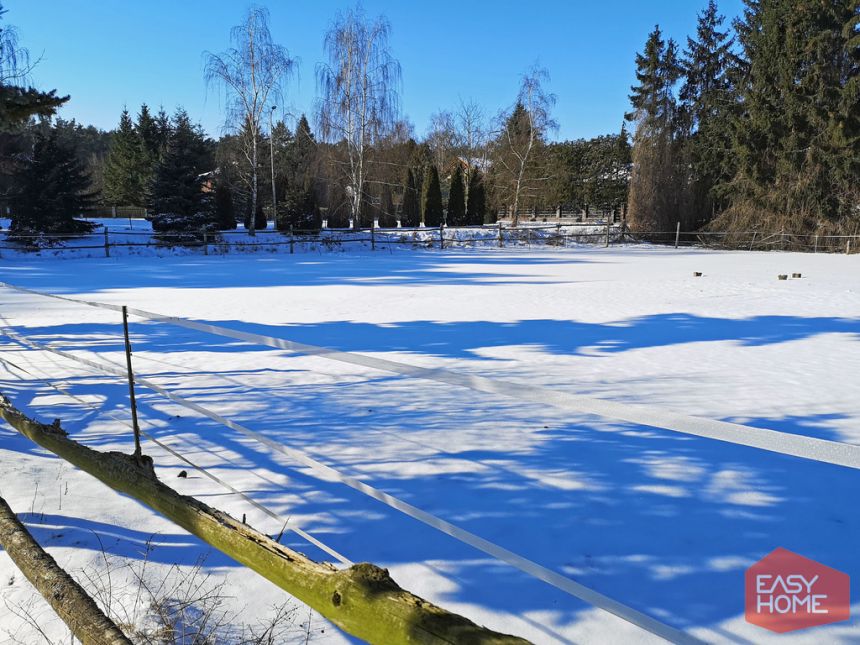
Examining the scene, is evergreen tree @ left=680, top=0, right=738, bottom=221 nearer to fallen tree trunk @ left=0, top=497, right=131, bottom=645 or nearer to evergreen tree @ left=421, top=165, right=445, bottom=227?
evergreen tree @ left=421, top=165, right=445, bottom=227

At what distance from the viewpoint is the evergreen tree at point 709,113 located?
33.4 metres

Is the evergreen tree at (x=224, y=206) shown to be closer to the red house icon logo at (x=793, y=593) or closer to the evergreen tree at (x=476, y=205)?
the evergreen tree at (x=476, y=205)

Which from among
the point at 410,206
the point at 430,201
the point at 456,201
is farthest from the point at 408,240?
the point at 456,201

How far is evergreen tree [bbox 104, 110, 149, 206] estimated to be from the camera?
43.0 meters

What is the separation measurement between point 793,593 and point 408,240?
90.4 feet

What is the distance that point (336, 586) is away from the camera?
4.24ft

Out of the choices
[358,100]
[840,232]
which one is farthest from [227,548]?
[840,232]

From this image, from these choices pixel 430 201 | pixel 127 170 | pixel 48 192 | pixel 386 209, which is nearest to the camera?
pixel 48 192

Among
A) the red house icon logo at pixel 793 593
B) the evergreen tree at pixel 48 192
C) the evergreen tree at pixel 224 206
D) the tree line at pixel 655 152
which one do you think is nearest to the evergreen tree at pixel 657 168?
the tree line at pixel 655 152

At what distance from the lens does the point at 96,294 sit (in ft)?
37.0

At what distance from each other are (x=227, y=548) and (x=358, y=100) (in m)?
28.2

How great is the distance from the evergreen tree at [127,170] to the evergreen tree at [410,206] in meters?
20.0

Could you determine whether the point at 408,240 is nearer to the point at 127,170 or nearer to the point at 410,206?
the point at 410,206

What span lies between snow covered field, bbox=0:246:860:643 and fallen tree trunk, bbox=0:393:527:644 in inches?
20.4
